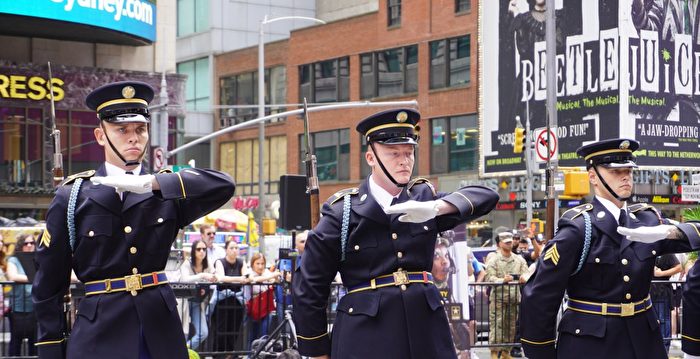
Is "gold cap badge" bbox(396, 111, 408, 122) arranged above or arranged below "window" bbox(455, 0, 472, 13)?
below

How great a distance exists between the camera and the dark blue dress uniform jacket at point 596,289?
25.5 ft

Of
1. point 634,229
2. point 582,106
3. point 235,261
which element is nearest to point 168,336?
point 634,229

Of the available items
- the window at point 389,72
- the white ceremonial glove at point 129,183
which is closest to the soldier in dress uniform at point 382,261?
the white ceremonial glove at point 129,183

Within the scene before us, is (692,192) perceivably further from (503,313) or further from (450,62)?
(450,62)

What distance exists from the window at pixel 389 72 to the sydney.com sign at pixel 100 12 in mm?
22115

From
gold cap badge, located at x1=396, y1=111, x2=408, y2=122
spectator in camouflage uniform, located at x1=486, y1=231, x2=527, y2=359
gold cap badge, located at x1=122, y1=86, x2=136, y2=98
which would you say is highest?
gold cap badge, located at x1=122, y1=86, x2=136, y2=98

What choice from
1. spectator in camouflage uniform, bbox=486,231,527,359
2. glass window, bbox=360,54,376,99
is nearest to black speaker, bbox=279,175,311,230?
spectator in camouflage uniform, bbox=486,231,527,359

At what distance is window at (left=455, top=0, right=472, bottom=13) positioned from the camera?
5569cm

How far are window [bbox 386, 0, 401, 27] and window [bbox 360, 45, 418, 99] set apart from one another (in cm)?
137

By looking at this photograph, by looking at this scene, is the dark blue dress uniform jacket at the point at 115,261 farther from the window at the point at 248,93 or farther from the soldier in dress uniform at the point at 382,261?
the window at the point at 248,93

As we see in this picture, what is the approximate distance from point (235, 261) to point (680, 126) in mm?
34975

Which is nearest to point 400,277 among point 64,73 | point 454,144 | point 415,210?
point 415,210

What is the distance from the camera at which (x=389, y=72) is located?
60.7 m

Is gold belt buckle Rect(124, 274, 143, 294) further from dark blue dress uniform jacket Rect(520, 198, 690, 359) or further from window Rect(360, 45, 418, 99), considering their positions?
window Rect(360, 45, 418, 99)
